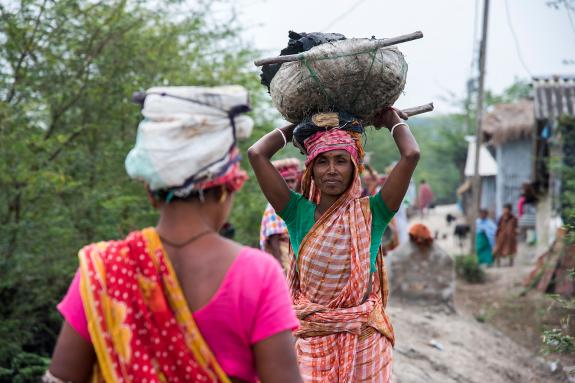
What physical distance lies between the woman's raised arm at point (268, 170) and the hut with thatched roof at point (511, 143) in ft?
74.4

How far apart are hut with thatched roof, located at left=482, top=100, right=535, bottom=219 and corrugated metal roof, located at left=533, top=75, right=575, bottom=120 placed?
7.37 m

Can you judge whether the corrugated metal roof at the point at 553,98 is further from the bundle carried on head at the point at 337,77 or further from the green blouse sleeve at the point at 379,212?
the green blouse sleeve at the point at 379,212

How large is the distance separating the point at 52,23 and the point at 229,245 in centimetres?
610

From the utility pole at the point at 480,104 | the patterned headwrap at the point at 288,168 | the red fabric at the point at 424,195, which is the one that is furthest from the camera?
the red fabric at the point at 424,195

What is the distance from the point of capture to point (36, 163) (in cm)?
712

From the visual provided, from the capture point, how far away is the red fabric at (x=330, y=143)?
376 cm

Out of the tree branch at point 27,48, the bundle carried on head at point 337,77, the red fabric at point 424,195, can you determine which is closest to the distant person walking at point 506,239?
the red fabric at point 424,195

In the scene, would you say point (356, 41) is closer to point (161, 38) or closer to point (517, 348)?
point (161, 38)

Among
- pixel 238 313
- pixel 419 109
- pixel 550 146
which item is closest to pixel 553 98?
pixel 550 146

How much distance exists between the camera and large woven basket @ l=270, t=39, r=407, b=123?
3.68 metres

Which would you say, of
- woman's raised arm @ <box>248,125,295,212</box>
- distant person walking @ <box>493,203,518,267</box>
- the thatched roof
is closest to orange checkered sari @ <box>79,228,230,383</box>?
woman's raised arm @ <box>248,125,295,212</box>

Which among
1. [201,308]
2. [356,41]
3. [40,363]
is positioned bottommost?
[40,363]

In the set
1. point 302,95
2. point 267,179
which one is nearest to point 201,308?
point 267,179

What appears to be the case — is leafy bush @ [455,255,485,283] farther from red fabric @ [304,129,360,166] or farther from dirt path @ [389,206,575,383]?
red fabric @ [304,129,360,166]
